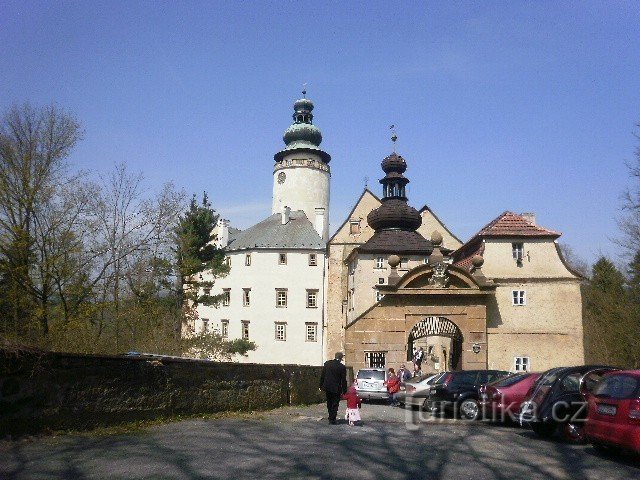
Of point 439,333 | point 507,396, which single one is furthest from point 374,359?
point 507,396

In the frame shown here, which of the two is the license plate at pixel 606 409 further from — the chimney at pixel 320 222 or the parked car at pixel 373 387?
→ the chimney at pixel 320 222

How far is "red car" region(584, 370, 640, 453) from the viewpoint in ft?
32.3

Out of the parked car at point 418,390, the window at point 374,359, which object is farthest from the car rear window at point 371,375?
the window at point 374,359

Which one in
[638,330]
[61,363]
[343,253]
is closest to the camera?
[61,363]

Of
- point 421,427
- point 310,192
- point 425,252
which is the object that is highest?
point 310,192

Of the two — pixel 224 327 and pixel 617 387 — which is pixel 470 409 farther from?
pixel 224 327

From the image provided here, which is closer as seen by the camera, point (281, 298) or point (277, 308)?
point (277, 308)

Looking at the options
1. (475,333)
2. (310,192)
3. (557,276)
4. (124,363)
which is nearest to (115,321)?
(124,363)

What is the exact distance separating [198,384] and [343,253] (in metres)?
47.2

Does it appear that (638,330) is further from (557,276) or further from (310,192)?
(310,192)

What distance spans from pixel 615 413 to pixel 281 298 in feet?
177

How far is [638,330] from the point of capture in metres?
34.7

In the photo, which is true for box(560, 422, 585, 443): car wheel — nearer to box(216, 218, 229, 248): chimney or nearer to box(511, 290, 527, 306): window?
box(511, 290, 527, 306): window

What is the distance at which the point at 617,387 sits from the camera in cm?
1069
